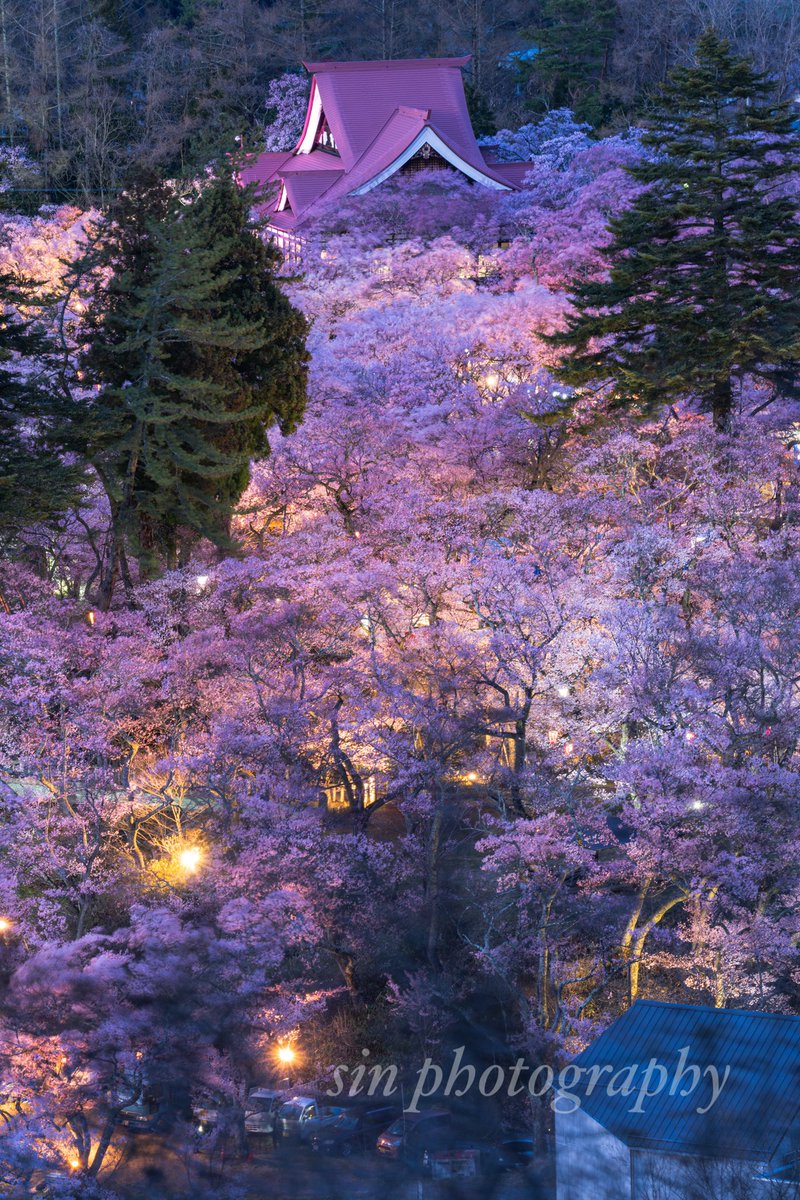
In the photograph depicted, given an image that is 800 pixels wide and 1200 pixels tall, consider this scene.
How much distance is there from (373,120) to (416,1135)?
93.1 ft

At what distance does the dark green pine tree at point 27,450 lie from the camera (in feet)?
60.5

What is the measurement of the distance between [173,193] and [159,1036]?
12923 millimetres

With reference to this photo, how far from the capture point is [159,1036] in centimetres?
1612

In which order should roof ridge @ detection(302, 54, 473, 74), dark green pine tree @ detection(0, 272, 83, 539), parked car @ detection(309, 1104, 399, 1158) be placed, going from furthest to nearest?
roof ridge @ detection(302, 54, 473, 74), dark green pine tree @ detection(0, 272, 83, 539), parked car @ detection(309, 1104, 399, 1158)

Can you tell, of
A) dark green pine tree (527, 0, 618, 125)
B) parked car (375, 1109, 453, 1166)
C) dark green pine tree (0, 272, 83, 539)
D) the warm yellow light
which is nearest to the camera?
parked car (375, 1109, 453, 1166)

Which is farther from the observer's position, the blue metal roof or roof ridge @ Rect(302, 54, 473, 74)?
roof ridge @ Rect(302, 54, 473, 74)

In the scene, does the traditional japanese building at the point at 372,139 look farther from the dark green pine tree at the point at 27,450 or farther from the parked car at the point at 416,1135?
the parked car at the point at 416,1135

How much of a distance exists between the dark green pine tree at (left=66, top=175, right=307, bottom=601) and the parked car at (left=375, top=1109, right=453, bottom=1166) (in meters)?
8.83

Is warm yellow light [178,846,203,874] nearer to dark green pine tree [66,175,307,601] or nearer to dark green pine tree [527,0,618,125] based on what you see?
dark green pine tree [66,175,307,601]

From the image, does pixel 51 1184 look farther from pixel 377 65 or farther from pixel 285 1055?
pixel 377 65

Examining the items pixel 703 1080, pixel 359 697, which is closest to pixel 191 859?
pixel 359 697

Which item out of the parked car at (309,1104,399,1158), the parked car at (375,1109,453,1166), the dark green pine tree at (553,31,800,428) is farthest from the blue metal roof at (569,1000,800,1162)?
the dark green pine tree at (553,31,800,428)

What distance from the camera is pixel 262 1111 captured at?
17406mm

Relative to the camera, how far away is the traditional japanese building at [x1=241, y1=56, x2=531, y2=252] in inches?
1330
